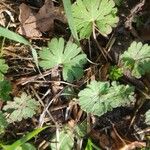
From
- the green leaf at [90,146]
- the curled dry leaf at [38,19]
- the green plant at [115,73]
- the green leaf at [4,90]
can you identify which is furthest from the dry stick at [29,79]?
the green leaf at [90,146]

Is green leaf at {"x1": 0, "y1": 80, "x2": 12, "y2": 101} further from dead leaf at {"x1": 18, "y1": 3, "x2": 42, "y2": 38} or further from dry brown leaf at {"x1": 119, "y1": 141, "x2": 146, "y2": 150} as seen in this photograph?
dry brown leaf at {"x1": 119, "y1": 141, "x2": 146, "y2": 150}

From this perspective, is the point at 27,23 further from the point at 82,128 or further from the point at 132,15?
the point at 82,128

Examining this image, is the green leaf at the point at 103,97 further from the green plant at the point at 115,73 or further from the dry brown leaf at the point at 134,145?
the dry brown leaf at the point at 134,145

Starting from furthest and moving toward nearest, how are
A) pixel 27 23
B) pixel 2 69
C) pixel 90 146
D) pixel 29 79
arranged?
pixel 27 23 < pixel 29 79 < pixel 2 69 < pixel 90 146

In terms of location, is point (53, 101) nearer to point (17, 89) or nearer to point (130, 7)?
point (17, 89)

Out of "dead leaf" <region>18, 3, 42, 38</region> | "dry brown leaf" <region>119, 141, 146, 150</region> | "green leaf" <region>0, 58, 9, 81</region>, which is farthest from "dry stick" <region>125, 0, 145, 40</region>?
"green leaf" <region>0, 58, 9, 81</region>

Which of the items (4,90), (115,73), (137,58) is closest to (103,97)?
(115,73)
